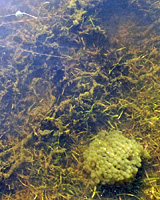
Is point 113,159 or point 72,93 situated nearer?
point 113,159

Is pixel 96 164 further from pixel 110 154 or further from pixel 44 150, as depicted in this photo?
pixel 44 150

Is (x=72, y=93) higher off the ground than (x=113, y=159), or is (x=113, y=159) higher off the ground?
(x=72, y=93)

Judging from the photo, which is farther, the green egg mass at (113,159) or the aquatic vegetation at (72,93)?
the aquatic vegetation at (72,93)

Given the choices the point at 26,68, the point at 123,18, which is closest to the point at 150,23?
the point at 123,18

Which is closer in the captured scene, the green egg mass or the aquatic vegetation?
the green egg mass
